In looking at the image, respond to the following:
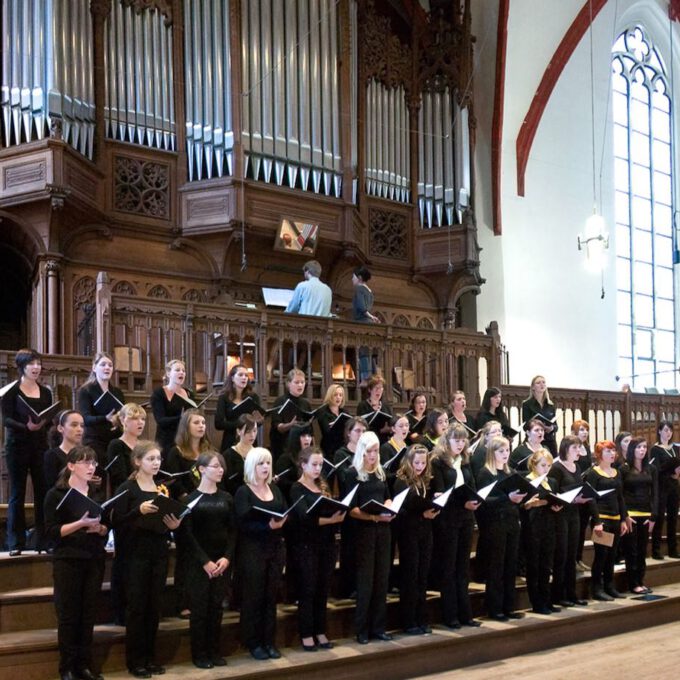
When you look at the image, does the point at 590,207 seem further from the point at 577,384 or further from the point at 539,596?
the point at 539,596

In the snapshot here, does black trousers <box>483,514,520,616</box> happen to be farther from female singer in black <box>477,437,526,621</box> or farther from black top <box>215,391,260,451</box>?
black top <box>215,391,260,451</box>

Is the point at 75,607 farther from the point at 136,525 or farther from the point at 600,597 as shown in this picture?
the point at 600,597

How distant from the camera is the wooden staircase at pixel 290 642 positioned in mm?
4734

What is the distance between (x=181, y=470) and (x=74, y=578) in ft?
3.20

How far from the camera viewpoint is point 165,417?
5.79 m

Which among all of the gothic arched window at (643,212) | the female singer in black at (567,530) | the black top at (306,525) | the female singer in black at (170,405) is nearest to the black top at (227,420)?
the female singer in black at (170,405)

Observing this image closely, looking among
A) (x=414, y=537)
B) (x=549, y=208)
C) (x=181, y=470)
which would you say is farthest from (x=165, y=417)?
(x=549, y=208)

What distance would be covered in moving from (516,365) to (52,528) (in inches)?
322

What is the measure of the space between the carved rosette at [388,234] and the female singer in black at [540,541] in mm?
4343

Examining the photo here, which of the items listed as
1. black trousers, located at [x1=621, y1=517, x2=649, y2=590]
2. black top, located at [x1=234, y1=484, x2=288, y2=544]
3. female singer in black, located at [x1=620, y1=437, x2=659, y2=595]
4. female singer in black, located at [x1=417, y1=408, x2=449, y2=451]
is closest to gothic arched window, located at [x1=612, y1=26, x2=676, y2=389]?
female singer in black, located at [x1=620, y1=437, x2=659, y2=595]

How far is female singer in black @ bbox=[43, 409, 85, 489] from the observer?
16.8ft

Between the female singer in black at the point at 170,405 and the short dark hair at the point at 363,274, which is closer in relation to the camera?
the female singer in black at the point at 170,405

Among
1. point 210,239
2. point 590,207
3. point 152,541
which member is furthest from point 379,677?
point 590,207

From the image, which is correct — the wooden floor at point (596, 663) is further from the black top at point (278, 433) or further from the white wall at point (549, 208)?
the white wall at point (549, 208)
